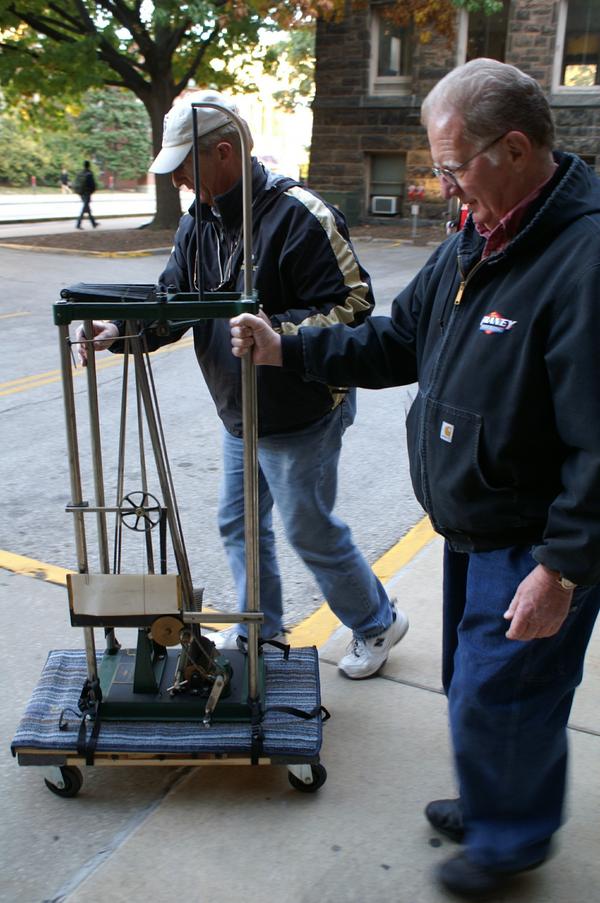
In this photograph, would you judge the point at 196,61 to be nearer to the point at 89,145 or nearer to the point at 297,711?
the point at 297,711

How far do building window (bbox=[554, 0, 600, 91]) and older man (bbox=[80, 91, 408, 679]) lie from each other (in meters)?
18.9

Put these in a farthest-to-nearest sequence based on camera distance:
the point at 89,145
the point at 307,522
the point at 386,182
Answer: the point at 89,145 → the point at 386,182 → the point at 307,522

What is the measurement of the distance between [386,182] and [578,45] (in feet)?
16.6

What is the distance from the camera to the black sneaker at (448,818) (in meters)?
2.28

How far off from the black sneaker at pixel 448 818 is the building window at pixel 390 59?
20.5m

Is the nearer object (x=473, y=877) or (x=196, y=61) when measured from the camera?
(x=473, y=877)

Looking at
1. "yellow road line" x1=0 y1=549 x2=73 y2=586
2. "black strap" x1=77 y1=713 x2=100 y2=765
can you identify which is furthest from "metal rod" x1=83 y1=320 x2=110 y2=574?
"yellow road line" x1=0 y1=549 x2=73 y2=586

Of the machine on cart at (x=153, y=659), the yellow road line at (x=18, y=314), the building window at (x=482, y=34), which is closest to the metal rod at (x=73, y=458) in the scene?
the machine on cart at (x=153, y=659)

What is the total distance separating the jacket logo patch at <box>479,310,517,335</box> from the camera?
1.80 m

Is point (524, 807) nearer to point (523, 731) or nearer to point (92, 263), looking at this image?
point (523, 731)

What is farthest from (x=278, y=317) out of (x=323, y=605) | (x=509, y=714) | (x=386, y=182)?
(x=386, y=182)

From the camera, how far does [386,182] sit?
21297 millimetres

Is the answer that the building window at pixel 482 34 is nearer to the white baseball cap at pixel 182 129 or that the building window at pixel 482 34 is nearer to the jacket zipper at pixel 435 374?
the white baseball cap at pixel 182 129

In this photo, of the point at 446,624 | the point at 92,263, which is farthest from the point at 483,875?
the point at 92,263
